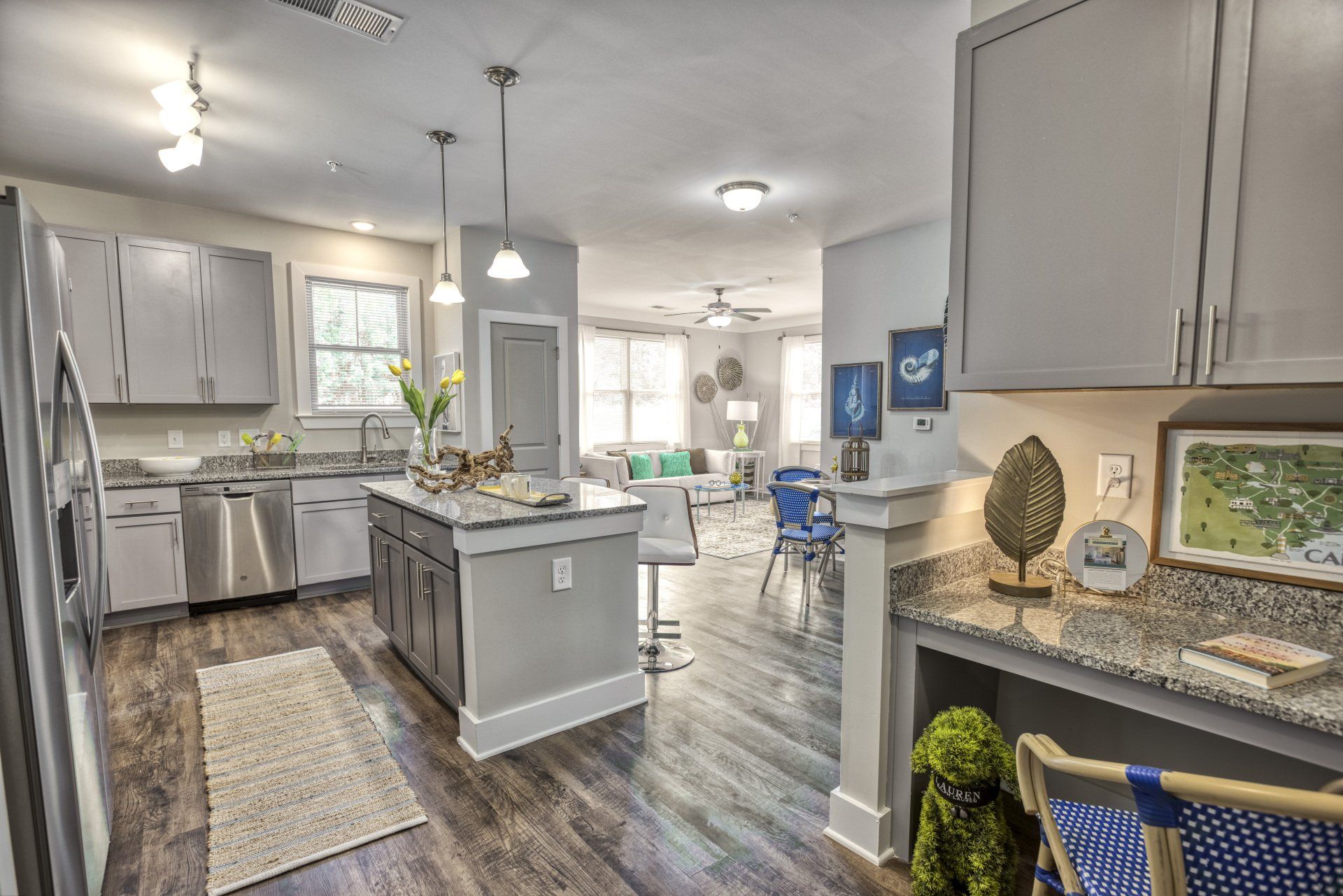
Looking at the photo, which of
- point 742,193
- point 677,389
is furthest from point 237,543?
point 677,389

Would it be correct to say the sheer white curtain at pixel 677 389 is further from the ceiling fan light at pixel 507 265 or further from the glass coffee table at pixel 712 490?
the ceiling fan light at pixel 507 265

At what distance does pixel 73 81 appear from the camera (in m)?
2.63

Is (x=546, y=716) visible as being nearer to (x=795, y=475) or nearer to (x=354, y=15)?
(x=354, y=15)

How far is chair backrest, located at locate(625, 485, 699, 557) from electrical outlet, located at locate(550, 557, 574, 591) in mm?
751

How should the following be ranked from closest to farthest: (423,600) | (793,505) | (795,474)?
1. (423,600)
2. (793,505)
3. (795,474)

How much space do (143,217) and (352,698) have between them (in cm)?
360

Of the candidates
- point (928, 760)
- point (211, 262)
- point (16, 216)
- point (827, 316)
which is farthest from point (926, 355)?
point (211, 262)

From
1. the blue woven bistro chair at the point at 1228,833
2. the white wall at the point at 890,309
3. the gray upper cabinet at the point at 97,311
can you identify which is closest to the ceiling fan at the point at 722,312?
the white wall at the point at 890,309

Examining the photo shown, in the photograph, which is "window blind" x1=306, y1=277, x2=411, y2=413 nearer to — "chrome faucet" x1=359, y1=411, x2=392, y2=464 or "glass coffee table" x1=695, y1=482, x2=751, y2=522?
"chrome faucet" x1=359, y1=411, x2=392, y2=464

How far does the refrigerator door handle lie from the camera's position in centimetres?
156

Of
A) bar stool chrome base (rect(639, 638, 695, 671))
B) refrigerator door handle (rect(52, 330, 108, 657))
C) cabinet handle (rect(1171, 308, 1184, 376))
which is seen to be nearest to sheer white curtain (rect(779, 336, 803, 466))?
bar stool chrome base (rect(639, 638, 695, 671))

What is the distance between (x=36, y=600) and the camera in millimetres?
1302

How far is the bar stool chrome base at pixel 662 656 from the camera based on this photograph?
10.5 ft

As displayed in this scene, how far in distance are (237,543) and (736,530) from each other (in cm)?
456
